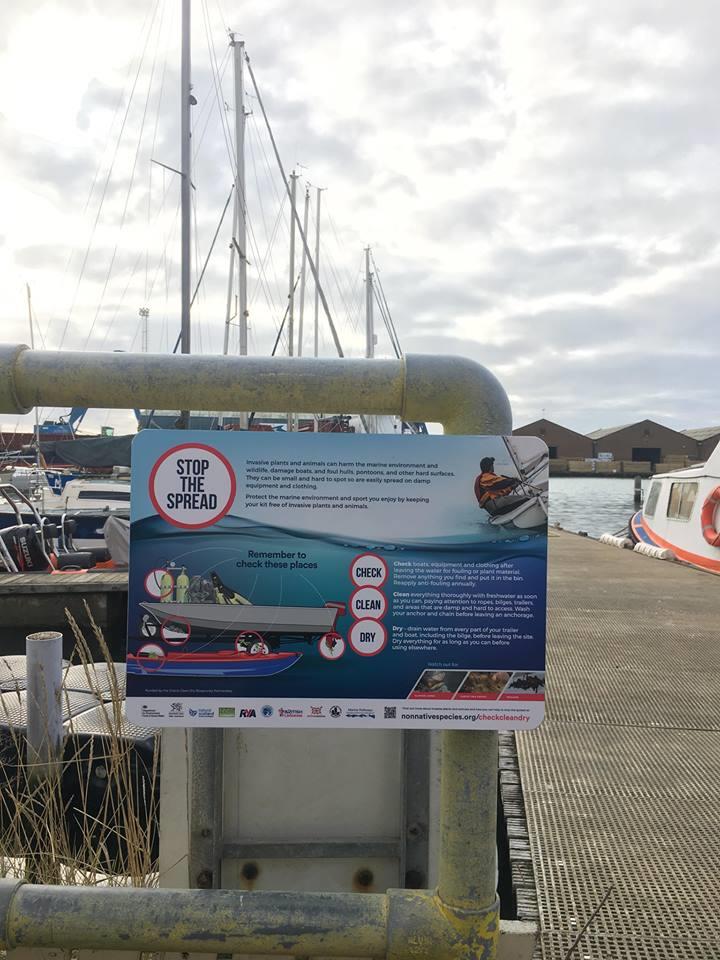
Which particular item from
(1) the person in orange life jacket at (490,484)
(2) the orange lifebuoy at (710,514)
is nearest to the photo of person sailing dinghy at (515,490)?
(1) the person in orange life jacket at (490,484)

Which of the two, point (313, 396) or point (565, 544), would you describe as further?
point (565, 544)

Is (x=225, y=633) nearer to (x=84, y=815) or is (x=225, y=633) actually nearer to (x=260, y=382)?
(x=260, y=382)

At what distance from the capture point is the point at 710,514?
581 inches

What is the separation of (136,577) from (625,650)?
233 inches

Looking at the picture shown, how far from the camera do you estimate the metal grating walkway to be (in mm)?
2545

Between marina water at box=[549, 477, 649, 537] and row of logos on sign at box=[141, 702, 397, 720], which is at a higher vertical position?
row of logos on sign at box=[141, 702, 397, 720]

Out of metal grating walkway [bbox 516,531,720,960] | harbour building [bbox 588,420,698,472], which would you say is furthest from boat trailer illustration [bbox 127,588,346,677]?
harbour building [bbox 588,420,698,472]

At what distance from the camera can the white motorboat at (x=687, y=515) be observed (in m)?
14.5

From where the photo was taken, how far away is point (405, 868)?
187cm

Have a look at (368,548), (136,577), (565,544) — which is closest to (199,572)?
(136,577)

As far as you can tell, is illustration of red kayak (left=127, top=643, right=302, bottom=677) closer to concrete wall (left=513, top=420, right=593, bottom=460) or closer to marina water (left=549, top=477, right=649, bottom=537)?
marina water (left=549, top=477, right=649, bottom=537)

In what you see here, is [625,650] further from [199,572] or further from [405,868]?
[199,572]

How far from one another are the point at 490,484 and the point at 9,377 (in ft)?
3.31

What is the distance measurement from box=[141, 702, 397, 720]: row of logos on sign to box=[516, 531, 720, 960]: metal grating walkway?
160cm
